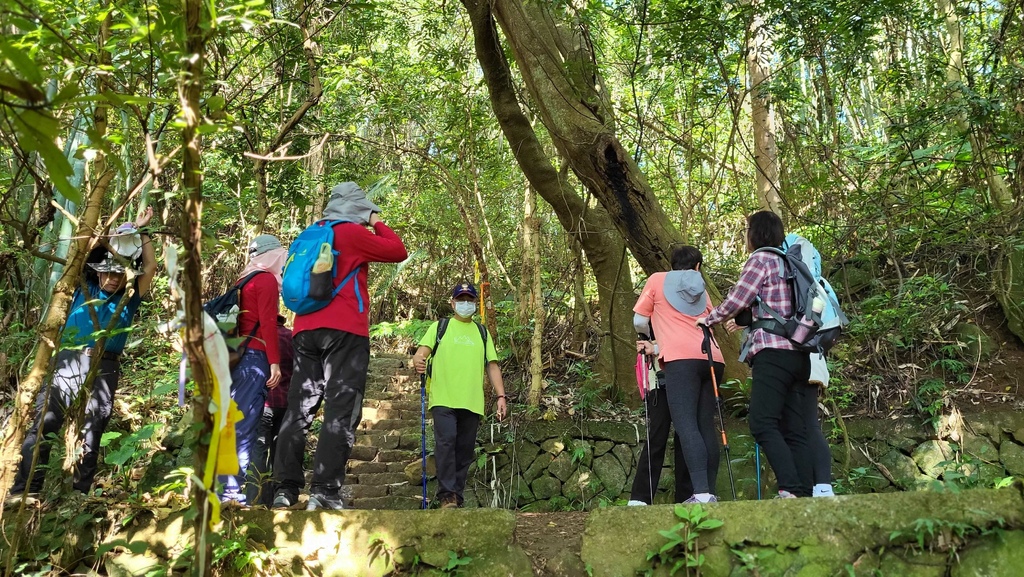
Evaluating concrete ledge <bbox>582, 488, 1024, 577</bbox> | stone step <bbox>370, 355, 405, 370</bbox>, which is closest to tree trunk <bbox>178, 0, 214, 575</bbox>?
concrete ledge <bbox>582, 488, 1024, 577</bbox>

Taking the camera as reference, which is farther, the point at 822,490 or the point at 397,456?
the point at 397,456

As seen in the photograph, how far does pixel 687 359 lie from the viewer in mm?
4375

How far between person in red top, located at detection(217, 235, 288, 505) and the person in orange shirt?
90.3 inches

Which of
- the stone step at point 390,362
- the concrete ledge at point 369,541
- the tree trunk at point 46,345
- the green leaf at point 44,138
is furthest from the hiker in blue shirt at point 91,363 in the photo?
the stone step at point 390,362

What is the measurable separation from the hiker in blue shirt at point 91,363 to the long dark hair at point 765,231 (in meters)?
3.46

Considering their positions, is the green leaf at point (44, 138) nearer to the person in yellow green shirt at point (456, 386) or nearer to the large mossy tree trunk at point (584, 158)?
the person in yellow green shirt at point (456, 386)

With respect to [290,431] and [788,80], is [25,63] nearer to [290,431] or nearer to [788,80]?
[290,431]

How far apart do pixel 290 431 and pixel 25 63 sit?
9.00ft

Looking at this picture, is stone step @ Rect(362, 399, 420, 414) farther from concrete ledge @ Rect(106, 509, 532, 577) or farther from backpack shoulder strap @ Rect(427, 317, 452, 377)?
concrete ledge @ Rect(106, 509, 532, 577)

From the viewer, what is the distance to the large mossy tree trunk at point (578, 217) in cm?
695

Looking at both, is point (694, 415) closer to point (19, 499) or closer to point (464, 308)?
point (464, 308)

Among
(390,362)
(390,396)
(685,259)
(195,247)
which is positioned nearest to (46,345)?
(195,247)

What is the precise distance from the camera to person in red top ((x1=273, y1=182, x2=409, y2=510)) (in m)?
3.98

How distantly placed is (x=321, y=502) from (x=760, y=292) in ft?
8.98
